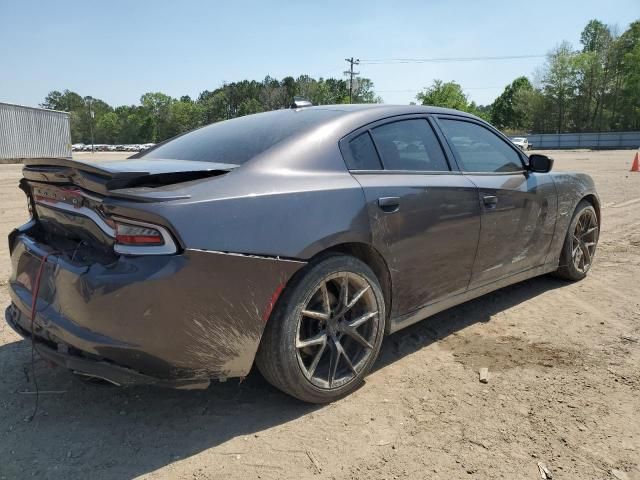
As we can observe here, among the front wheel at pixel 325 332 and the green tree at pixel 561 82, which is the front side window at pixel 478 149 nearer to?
the front wheel at pixel 325 332

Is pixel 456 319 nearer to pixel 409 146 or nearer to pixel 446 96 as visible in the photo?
pixel 409 146

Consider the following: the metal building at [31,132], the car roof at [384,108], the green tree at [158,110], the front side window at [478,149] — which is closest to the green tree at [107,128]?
the green tree at [158,110]

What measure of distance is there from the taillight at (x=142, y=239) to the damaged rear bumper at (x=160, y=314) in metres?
0.03

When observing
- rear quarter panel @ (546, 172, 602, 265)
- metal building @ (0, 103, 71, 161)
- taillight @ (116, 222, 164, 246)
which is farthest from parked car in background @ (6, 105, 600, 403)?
metal building @ (0, 103, 71, 161)

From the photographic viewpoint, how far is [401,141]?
310cm

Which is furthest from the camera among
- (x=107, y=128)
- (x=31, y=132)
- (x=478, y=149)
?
(x=107, y=128)

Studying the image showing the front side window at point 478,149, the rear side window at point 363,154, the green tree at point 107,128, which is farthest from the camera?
the green tree at point 107,128

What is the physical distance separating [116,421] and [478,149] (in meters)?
2.94

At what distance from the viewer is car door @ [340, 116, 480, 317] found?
2.76 m

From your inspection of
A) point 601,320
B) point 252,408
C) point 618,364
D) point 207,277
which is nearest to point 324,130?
point 207,277

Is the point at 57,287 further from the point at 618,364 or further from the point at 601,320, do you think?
the point at 601,320

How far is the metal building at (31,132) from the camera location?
26.4m

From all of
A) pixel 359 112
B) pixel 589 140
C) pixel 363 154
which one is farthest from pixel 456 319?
pixel 589 140

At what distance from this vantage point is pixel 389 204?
2.75 meters
